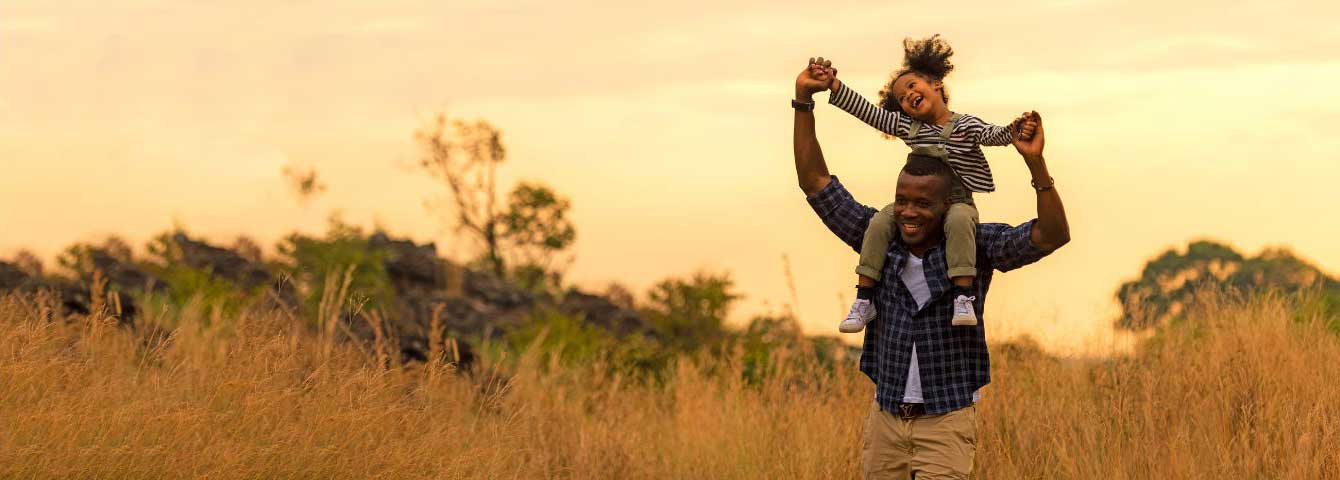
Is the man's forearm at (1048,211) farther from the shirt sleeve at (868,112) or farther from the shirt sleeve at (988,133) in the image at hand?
the shirt sleeve at (868,112)

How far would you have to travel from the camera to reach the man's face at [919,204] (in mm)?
5457

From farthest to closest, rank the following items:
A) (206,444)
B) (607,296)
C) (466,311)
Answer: (607,296), (466,311), (206,444)

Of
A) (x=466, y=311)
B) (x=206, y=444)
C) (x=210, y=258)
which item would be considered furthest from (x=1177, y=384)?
(x=210, y=258)

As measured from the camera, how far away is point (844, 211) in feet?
19.3

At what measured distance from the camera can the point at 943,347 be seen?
5.52m

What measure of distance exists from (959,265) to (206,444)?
4.27 m

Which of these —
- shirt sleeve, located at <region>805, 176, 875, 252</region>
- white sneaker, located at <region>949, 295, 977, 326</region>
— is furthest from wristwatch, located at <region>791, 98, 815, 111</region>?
white sneaker, located at <region>949, 295, 977, 326</region>

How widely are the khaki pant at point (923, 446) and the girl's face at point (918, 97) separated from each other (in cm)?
123

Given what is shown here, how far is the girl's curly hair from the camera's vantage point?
590cm

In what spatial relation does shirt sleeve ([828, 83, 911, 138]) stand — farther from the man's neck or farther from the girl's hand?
the girl's hand

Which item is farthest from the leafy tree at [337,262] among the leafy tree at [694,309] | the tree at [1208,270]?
the tree at [1208,270]

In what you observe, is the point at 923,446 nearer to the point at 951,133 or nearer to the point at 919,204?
the point at 919,204

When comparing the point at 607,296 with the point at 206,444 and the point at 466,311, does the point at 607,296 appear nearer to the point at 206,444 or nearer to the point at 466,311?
the point at 466,311

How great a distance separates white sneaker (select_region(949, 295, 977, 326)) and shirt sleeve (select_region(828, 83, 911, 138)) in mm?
785
